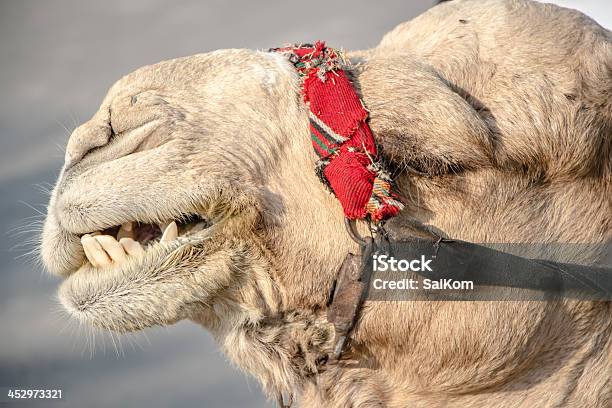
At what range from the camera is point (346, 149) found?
2760 mm

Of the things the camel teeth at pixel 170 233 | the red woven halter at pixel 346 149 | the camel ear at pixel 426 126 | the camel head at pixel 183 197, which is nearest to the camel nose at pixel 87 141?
the camel head at pixel 183 197

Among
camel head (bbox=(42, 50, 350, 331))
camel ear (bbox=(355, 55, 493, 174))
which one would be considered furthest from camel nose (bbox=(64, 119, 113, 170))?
camel ear (bbox=(355, 55, 493, 174))

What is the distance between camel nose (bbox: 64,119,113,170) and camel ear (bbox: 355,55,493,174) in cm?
83

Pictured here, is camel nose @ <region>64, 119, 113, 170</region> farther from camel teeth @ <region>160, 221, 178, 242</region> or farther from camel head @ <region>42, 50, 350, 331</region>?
camel teeth @ <region>160, 221, 178, 242</region>

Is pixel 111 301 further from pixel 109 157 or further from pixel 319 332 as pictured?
pixel 319 332

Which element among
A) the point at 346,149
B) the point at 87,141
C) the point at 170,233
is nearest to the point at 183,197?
the point at 170,233

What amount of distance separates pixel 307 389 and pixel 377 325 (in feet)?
1.16

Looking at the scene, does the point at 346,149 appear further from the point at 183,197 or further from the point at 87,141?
the point at 87,141

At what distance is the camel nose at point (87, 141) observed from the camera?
108 inches

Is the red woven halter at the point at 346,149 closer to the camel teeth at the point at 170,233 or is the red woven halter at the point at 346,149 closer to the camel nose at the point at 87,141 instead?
the camel teeth at the point at 170,233

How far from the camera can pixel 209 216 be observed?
2.71 metres

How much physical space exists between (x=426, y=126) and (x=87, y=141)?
1057 mm

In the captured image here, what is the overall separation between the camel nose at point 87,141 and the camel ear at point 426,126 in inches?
32.7

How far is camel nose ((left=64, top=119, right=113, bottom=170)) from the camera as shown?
275 cm
